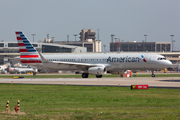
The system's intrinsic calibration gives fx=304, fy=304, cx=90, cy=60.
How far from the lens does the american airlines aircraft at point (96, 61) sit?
203ft

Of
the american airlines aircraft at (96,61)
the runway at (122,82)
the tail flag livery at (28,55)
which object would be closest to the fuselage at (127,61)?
the american airlines aircraft at (96,61)

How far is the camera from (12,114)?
18953 millimetres

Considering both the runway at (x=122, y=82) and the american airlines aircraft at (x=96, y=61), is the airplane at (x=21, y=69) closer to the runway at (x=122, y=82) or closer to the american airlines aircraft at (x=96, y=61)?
the american airlines aircraft at (x=96, y=61)

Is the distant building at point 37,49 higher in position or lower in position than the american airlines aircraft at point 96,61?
higher

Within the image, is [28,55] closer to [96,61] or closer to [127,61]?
[96,61]

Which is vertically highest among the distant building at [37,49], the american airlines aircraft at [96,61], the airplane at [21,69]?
the distant building at [37,49]

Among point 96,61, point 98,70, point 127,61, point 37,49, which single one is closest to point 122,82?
point 98,70

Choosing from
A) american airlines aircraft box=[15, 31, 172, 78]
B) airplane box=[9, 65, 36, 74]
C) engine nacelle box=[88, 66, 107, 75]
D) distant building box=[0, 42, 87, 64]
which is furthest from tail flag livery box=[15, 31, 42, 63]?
distant building box=[0, 42, 87, 64]

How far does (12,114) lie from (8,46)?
148666mm

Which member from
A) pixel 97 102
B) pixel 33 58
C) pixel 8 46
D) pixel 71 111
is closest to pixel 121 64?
pixel 33 58

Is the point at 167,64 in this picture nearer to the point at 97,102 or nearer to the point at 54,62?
the point at 54,62

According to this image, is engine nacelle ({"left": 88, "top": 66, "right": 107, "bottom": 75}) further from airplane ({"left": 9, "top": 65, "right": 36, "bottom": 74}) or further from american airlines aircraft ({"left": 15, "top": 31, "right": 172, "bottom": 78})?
airplane ({"left": 9, "top": 65, "right": 36, "bottom": 74})

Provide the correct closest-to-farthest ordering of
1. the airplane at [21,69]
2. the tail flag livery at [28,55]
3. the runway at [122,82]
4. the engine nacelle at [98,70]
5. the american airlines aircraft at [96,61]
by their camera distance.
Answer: the runway at [122,82]
the american airlines aircraft at [96,61]
the engine nacelle at [98,70]
the tail flag livery at [28,55]
the airplane at [21,69]

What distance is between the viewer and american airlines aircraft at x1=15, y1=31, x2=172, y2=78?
2434 inches
